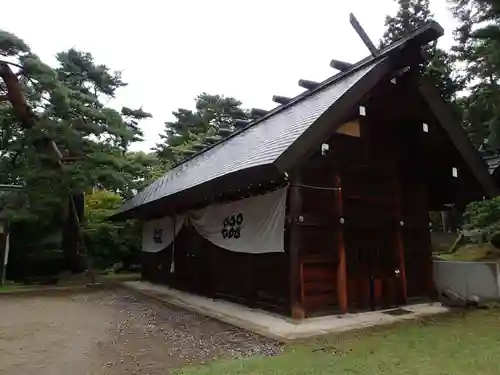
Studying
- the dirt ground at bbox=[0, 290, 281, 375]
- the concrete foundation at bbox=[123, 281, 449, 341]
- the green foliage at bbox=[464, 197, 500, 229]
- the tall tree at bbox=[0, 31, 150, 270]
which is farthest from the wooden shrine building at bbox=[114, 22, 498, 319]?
the tall tree at bbox=[0, 31, 150, 270]

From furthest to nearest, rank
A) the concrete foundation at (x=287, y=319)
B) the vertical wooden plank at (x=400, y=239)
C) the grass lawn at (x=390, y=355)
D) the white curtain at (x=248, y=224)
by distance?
the vertical wooden plank at (x=400, y=239), the white curtain at (x=248, y=224), the concrete foundation at (x=287, y=319), the grass lawn at (x=390, y=355)

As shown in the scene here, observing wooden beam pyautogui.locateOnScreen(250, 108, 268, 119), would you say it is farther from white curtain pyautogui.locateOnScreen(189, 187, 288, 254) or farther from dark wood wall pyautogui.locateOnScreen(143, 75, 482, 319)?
dark wood wall pyautogui.locateOnScreen(143, 75, 482, 319)

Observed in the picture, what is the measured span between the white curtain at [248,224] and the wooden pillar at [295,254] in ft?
0.43

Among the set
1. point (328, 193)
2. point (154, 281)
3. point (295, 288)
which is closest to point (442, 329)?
point (295, 288)

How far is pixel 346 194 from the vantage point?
21.6 ft

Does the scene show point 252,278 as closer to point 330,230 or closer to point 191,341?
point 330,230

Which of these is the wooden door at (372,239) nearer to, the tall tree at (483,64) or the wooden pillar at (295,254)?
the wooden pillar at (295,254)

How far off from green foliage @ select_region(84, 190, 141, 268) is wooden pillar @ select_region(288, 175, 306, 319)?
31.6 feet

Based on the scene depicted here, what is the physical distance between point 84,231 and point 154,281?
3916 mm

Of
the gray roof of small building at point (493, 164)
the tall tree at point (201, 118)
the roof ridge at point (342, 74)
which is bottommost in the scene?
the gray roof of small building at point (493, 164)

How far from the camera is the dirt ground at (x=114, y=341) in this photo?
3.99 metres

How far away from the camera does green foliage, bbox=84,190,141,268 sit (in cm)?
1412

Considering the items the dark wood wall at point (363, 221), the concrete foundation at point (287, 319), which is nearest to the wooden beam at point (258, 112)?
the dark wood wall at point (363, 221)

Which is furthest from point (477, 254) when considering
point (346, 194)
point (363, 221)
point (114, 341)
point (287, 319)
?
point (114, 341)
